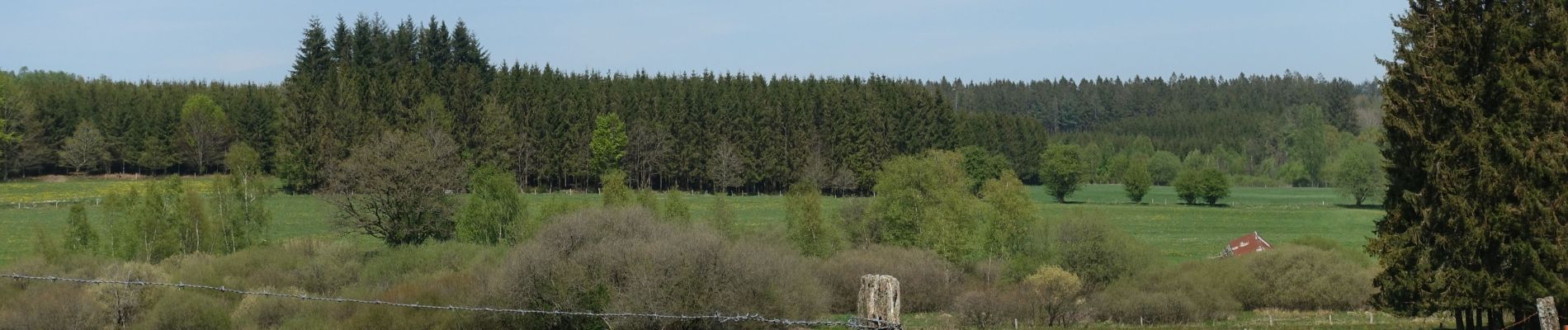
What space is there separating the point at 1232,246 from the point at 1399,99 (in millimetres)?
42198

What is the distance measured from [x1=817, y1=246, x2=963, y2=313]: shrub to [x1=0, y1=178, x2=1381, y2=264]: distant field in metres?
6.68

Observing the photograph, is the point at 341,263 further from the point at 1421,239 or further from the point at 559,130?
the point at 559,130

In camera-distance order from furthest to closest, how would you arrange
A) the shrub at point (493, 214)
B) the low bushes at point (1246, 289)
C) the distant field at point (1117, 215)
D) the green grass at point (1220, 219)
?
1. the green grass at point (1220, 219)
2. the distant field at point (1117, 215)
3. the shrub at point (493, 214)
4. the low bushes at point (1246, 289)

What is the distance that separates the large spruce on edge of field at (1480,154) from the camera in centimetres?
2730

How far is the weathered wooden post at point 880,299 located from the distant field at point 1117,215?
47726mm

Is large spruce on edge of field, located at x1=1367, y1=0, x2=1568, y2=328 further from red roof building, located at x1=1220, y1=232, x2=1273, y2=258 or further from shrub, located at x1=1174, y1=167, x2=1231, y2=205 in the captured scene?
shrub, located at x1=1174, y1=167, x2=1231, y2=205

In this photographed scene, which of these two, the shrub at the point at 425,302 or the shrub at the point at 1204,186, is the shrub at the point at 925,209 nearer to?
the shrub at the point at 425,302

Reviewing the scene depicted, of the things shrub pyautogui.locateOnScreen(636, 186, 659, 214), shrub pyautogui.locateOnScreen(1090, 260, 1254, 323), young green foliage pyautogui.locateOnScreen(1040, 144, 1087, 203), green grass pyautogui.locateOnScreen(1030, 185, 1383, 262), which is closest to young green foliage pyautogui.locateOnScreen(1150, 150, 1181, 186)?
green grass pyautogui.locateOnScreen(1030, 185, 1383, 262)

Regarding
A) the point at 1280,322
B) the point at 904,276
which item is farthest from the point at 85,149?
the point at 1280,322

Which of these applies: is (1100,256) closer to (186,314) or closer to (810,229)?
(810,229)

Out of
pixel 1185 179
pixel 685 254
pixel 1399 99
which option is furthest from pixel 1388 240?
pixel 1185 179

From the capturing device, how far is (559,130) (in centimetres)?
11706

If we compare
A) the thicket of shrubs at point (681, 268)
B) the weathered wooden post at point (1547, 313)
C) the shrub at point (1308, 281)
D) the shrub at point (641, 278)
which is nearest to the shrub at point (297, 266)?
the thicket of shrubs at point (681, 268)

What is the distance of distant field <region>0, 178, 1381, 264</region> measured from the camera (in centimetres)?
7425
